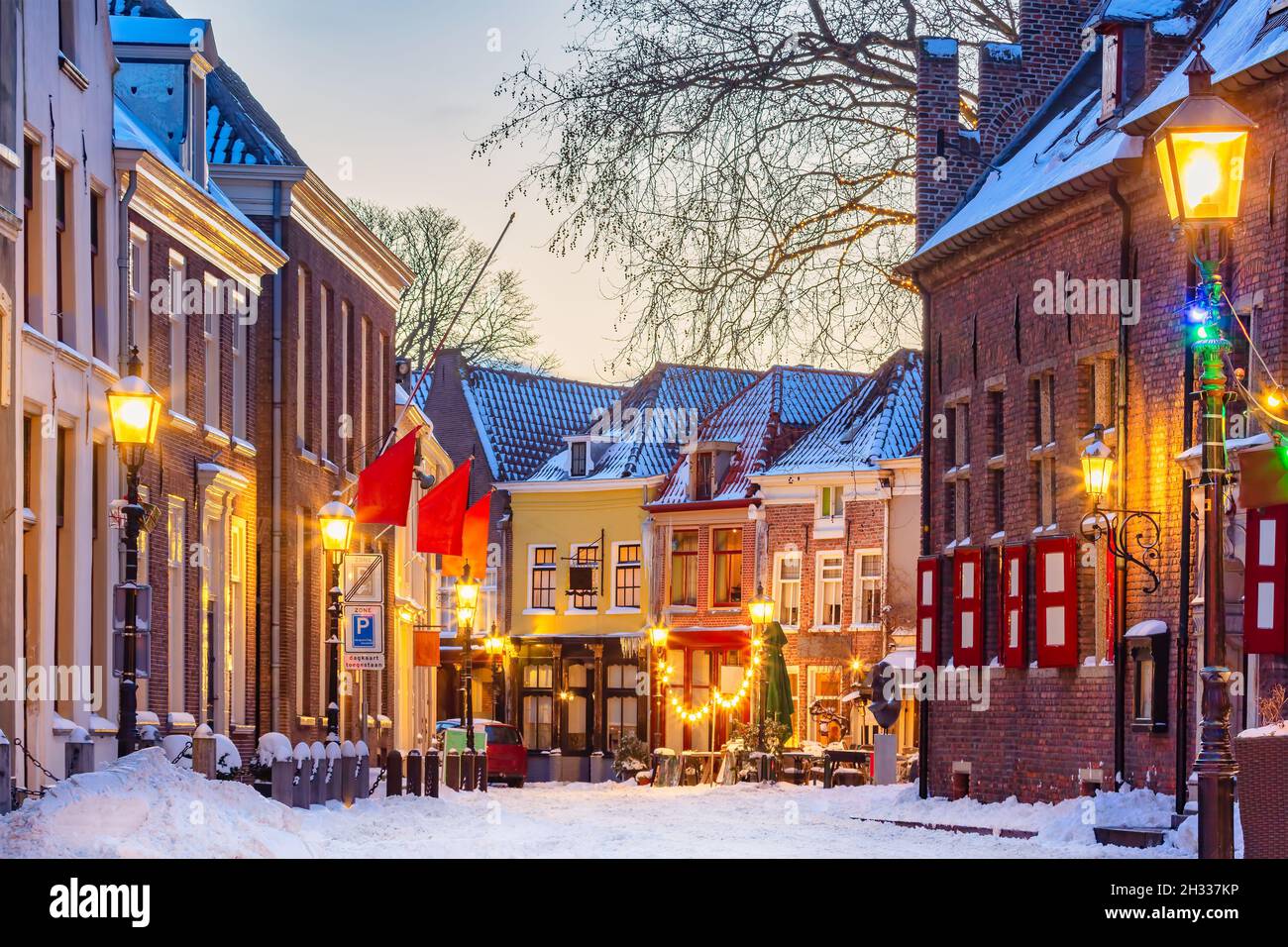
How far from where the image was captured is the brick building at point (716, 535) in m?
61.4

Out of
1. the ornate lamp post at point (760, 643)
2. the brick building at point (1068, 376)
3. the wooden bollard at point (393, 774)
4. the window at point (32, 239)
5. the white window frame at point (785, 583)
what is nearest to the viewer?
the window at point (32, 239)

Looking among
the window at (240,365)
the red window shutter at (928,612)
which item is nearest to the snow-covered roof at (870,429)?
the red window shutter at (928,612)

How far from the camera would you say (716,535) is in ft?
205

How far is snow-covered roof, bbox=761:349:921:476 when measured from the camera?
5512cm

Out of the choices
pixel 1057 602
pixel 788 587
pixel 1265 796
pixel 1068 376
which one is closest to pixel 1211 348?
pixel 1265 796

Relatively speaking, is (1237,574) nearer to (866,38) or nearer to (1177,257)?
(1177,257)

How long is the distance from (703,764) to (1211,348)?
3329 centimetres

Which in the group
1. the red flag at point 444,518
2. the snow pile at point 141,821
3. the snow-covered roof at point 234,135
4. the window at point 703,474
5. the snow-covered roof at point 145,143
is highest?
the snow-covered roof at point 234,135

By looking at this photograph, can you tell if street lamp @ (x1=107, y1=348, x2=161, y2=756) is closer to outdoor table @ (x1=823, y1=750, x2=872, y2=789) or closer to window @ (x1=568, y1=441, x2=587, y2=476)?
outdoor table @ (x1=823, y1=750, x2=872, y2=789)

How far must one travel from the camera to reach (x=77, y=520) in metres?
24.6

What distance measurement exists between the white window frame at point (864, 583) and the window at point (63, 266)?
32817 mm

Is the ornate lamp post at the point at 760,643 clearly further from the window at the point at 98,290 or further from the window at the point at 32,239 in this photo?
the window at the point at 32,239

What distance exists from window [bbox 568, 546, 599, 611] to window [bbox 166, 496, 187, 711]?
36.9 meters
